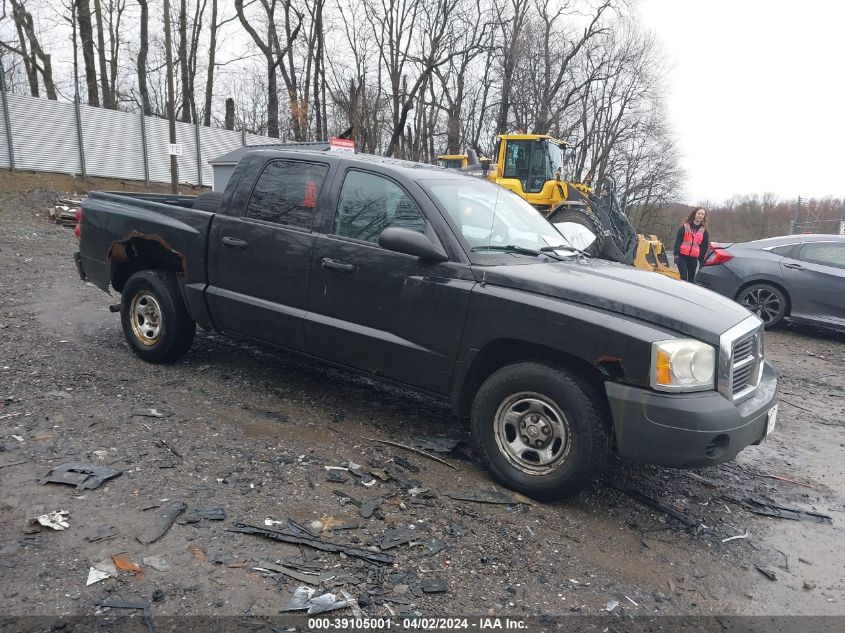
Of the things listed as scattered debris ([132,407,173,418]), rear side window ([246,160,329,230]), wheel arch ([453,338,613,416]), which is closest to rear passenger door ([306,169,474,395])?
wheel arch ([453,338,613,416])

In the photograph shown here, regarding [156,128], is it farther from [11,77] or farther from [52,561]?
[52,561]

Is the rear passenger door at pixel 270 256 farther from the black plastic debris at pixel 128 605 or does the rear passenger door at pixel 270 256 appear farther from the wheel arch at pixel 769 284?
the wheel arch at pixel 769 284

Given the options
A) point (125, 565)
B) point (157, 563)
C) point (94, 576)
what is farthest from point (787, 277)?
point (94, 576)

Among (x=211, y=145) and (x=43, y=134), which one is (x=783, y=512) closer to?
(x=43, y=134)

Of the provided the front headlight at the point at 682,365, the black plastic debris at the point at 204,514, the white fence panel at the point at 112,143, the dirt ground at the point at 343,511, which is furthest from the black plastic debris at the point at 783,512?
the white fence panel at the point at 112,143

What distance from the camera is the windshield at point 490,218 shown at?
3.94 meters

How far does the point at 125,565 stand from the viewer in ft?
8.76

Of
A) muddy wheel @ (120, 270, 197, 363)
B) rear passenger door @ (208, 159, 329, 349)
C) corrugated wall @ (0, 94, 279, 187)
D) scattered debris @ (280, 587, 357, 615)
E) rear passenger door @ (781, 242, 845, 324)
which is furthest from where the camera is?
corrugated wall @ (0, 94, 279, 187)

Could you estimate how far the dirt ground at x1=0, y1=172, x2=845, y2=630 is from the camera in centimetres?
266

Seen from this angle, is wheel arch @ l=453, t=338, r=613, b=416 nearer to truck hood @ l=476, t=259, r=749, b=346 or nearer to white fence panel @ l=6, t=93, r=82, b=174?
truck hood @ l=476, t=259, r=749, b=346

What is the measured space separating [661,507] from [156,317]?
4182 mm

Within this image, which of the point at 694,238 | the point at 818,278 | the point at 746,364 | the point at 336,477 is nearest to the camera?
the point at 746,364

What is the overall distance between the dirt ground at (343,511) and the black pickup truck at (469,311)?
A: 0.47 meters

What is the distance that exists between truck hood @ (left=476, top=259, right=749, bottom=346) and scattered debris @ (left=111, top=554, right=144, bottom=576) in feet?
7.54
